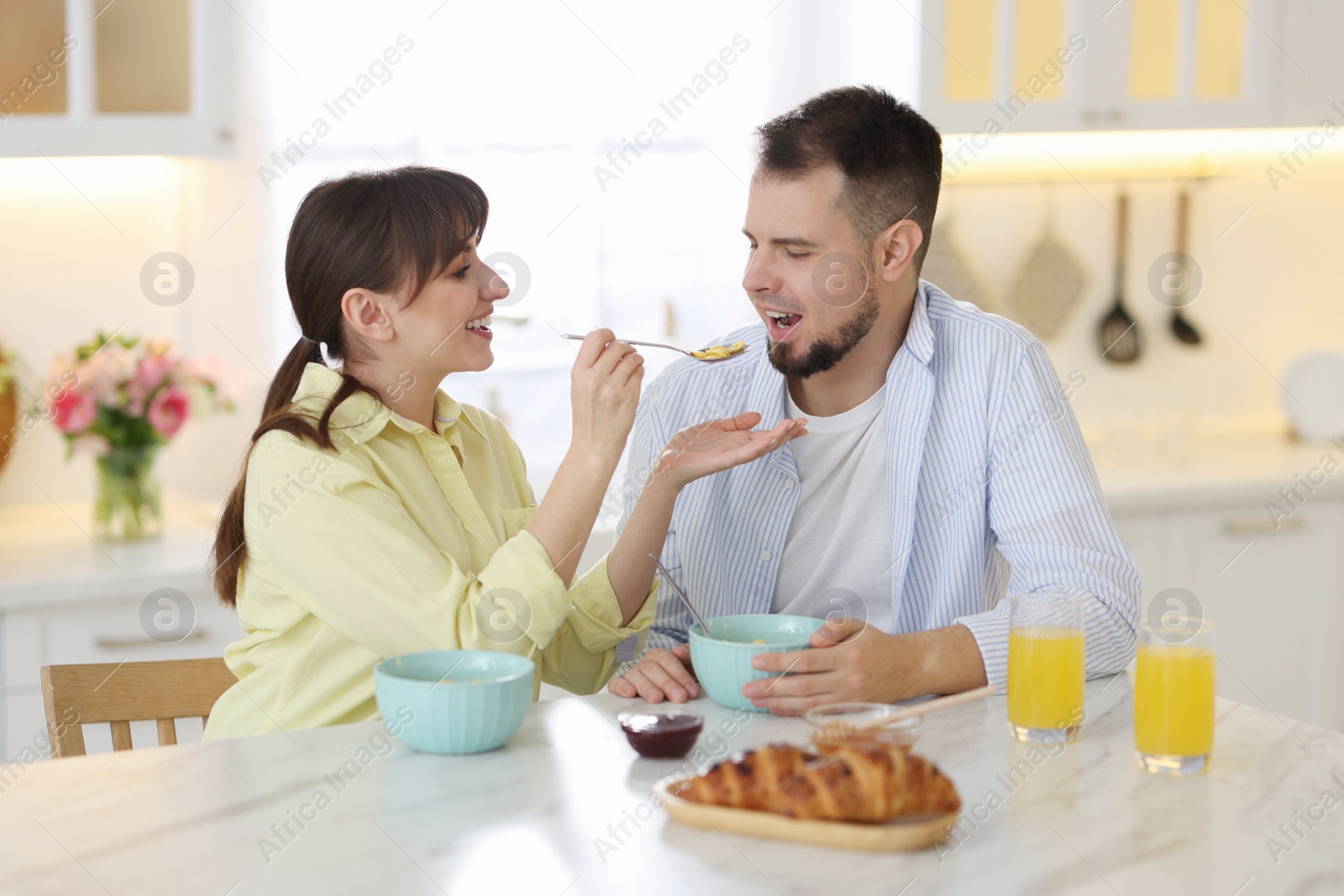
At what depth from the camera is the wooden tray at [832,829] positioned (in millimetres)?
966

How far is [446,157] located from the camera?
3.07 meters

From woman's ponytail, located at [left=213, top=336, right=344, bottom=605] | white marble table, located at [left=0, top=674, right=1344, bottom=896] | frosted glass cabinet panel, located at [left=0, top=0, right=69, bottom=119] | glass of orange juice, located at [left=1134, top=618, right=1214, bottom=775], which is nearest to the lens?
white marble table, located at [left=0, top=674, right=1344, bottom=896]

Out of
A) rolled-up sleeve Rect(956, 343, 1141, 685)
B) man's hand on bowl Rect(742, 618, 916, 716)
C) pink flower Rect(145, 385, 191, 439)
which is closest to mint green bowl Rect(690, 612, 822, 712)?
man's hand on bowl Rect(742, 618, 916, 716)

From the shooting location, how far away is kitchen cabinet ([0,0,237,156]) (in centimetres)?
244

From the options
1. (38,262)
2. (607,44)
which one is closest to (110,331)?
Result: (38,262)

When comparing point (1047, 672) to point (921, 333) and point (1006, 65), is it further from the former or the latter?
point (1006, 65)

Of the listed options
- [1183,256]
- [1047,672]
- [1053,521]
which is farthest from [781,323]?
[1183,256]

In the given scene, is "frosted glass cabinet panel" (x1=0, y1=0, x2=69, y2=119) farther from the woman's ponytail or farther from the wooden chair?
the wooden chair

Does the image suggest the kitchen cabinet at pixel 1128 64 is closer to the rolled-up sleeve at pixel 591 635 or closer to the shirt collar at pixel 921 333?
the shirt collar at pixel 921 333

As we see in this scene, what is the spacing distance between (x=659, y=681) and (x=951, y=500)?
56 cm

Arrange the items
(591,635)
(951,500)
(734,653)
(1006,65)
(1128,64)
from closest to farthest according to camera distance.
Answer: (734,653) → (591,635) → (951,500) → (1006,65) → (1128,64)

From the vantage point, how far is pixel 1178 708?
1.14 meters

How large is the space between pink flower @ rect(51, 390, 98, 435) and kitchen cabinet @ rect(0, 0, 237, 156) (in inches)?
18.6

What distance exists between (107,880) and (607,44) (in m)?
2.60
